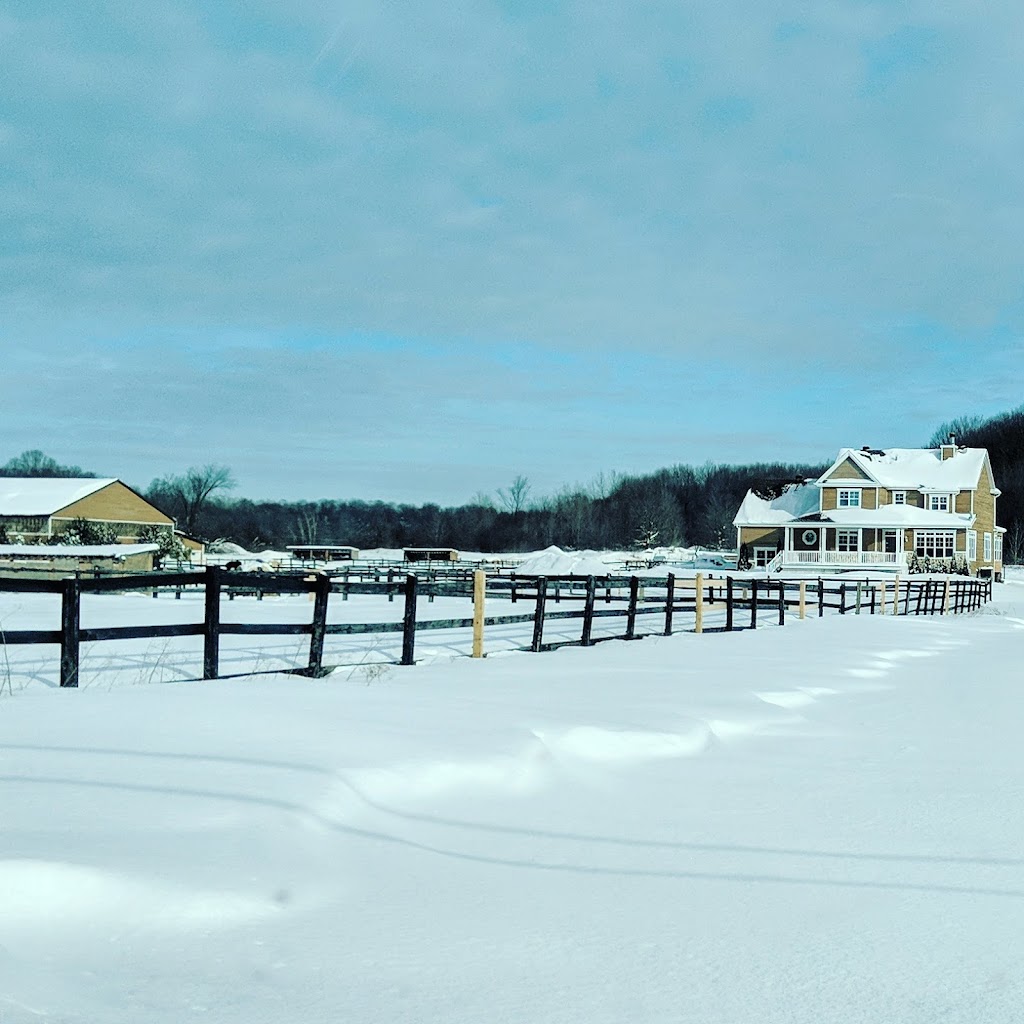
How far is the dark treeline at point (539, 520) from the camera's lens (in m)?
126

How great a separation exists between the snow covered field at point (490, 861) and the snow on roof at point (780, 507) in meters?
56.1

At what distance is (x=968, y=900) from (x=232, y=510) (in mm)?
158788

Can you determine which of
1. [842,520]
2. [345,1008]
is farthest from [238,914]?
[842,520]

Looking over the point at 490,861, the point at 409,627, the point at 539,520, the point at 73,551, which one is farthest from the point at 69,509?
the point at 539,520

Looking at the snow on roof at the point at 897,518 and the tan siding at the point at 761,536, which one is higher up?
the snow on roof at the point at 897,518

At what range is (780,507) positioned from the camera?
6506 centimetres

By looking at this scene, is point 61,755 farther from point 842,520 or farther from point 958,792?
point 842,520

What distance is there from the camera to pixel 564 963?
12.1 ft

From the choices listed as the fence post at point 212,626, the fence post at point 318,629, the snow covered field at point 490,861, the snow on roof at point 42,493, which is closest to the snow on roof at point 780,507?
the snow on roof at point 42,493

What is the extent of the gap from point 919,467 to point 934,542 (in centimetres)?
632

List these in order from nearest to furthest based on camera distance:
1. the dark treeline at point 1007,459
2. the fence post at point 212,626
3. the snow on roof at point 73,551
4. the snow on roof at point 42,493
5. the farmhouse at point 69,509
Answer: the fence post at point 212,626 → the snow on roof at point 73,551 → the farmhouse at point 69,509 → the snow on roof at point 42,493 → the dark treeline at point 1007,459

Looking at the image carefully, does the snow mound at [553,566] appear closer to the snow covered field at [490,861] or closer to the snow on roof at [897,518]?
A: the snow on roof at [897,518]

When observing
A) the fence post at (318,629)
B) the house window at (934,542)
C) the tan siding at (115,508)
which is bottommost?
the fence post at (318,629)

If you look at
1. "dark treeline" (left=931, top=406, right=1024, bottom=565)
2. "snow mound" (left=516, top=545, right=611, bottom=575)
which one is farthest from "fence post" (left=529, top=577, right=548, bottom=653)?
"dark treeline" (left=931, top=406, right=1024, bottom=565)
